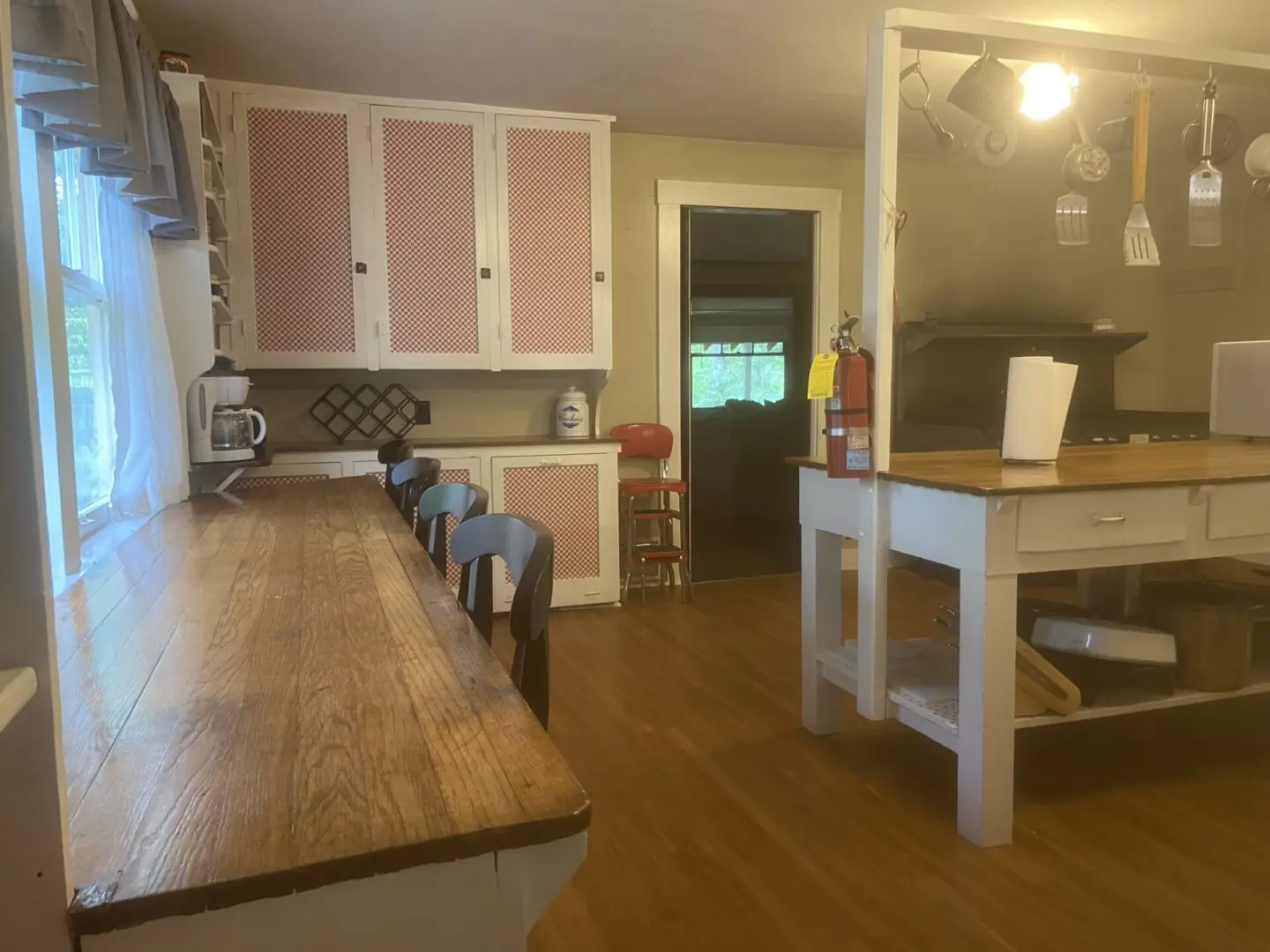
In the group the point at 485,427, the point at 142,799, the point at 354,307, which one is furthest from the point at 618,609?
the point at 142,799

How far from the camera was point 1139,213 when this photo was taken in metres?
2.43

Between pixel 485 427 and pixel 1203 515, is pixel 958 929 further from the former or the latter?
pixel 485 427

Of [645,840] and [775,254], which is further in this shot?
[775,254]

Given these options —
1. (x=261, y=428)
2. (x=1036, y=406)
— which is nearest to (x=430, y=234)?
(x=261, y=428)

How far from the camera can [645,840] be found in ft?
6.93

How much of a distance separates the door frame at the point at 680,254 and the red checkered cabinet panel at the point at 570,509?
2.17 feet

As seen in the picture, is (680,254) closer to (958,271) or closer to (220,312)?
(958,271)

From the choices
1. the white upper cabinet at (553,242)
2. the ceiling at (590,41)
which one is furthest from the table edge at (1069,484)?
the white upper cabinet at (553,242)

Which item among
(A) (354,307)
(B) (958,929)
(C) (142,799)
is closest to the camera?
(C) (142,799)

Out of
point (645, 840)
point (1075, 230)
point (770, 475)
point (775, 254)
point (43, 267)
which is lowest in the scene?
point (645, 840)

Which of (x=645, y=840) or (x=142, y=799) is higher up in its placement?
(x=142, y=799)

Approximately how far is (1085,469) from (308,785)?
206 cm

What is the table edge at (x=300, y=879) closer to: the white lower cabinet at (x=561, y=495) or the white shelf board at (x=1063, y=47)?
the white shelf board at (x=1063, y=47)

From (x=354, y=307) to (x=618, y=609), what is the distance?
1807mm
